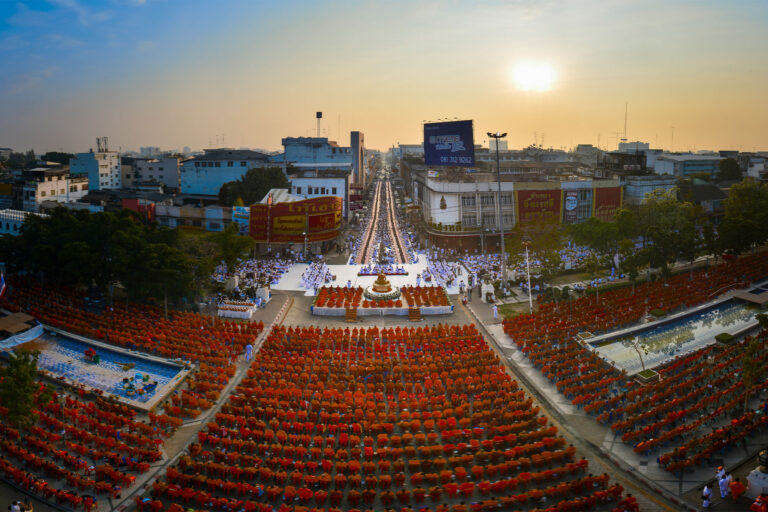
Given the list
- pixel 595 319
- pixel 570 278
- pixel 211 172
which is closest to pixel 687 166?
pixel 570 278

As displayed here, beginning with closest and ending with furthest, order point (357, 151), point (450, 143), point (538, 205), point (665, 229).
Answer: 1. point (665, 229)
2. point (538, 205)
3. point (450, 143)
4. point (357, 151)

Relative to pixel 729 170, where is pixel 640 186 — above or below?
below

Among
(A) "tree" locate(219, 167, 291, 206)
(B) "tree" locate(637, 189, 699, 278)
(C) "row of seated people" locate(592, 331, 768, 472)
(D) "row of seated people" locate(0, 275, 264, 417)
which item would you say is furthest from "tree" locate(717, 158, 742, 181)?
(D) "row of seated people" locate(0, 275, 264, 417)

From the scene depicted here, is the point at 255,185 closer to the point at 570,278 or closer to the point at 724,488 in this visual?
the point at 570,278

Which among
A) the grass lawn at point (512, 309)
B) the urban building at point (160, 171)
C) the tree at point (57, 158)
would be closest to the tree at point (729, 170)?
the grass lawn at point (512, 309)

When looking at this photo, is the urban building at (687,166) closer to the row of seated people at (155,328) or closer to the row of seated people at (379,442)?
the row of seated people at (379,442)

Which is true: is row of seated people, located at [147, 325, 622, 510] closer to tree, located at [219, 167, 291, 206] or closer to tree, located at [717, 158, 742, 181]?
tree, located at [219, 167, 291, 206]
